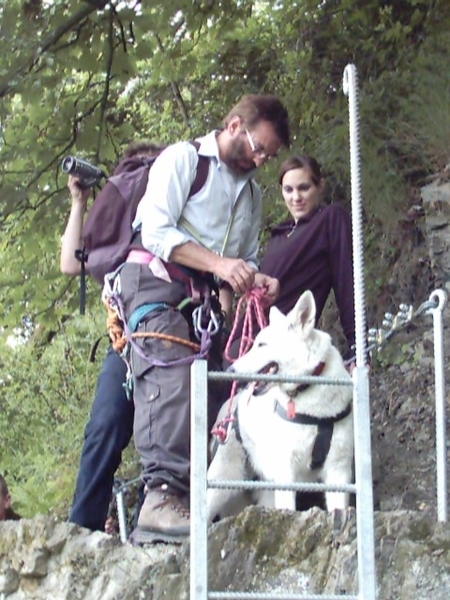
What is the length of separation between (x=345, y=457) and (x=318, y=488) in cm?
128

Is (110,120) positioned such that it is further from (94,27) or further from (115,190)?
(115,190)

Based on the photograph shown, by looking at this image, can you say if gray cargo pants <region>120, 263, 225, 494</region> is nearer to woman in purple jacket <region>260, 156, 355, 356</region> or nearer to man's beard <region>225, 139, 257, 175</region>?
man's beard <region>225, 139, 257, 175</region>

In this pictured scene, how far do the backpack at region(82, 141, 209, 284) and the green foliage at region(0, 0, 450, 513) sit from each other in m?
2.46

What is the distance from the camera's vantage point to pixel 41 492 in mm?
8828

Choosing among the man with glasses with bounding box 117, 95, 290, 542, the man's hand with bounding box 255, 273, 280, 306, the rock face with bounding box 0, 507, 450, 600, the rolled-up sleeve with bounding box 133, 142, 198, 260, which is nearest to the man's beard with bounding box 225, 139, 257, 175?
the man with glasses with bounding box 117, 95, 290, 542

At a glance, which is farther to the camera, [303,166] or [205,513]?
[303,166]

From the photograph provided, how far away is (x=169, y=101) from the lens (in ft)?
32.6

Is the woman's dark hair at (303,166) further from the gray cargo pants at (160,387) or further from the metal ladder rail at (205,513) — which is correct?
the metal ladder rail at (205,513)

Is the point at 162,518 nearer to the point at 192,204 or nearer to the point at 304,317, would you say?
the point at 304,317

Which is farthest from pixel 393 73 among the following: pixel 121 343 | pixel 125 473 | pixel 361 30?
pixel 121 343

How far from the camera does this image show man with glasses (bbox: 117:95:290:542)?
4.00 meters

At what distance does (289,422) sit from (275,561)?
0.82m

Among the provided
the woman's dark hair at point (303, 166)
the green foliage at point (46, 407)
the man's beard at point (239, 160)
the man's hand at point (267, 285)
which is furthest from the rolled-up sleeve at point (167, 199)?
the green foliage at point (46, 407)

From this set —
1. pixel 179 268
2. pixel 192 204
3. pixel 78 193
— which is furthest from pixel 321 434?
pixel 78 193
